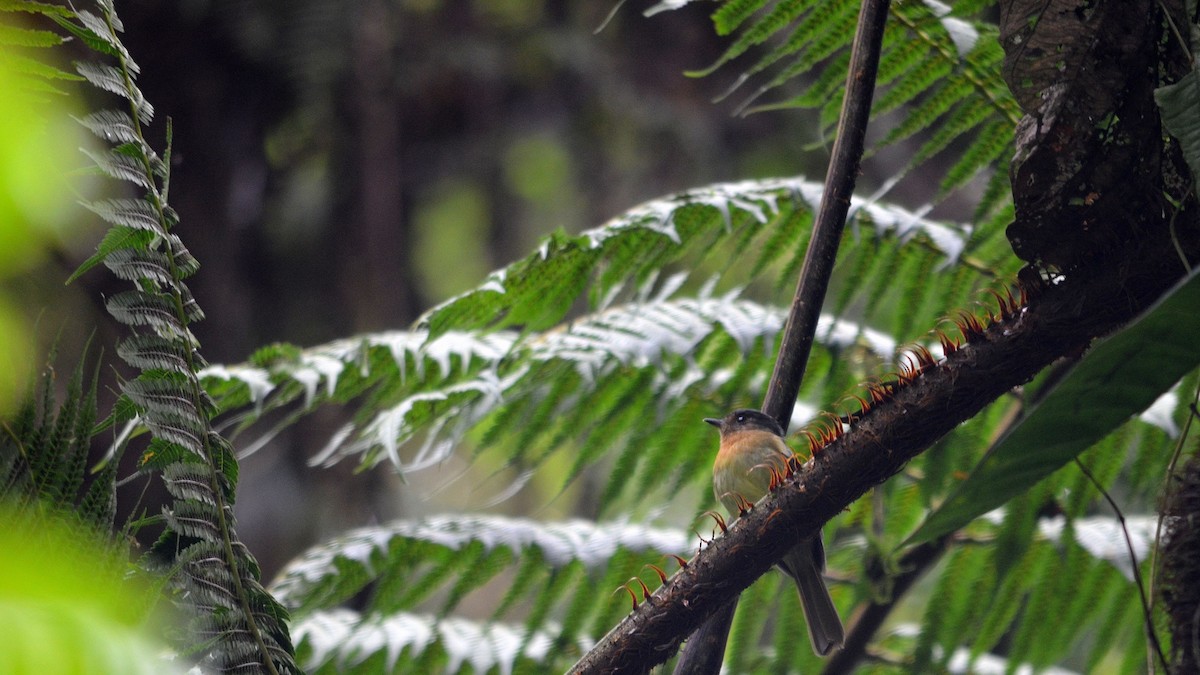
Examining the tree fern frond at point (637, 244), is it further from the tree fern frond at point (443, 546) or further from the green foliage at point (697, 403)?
the tree fern frond at point (443, 546)

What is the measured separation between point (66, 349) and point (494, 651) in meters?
1.58

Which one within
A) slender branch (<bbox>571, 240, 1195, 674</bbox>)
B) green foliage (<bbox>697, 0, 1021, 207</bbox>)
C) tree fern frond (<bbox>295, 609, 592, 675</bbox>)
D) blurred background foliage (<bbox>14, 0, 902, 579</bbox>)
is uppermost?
blurred background foliage (<bbox>14, 0, 902, 579</bbox>)

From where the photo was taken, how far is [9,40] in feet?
3.36

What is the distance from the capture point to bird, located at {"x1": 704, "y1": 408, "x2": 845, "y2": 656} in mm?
2125

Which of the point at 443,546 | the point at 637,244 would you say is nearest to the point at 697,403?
the point at 637,244

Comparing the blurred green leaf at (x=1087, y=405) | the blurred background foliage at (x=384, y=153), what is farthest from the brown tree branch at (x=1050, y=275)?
the blurred background foliage at (x=384, y=153)

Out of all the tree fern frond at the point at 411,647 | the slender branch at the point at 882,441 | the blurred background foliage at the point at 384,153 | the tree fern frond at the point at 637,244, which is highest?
the blurred background foliage at the point at 384,153

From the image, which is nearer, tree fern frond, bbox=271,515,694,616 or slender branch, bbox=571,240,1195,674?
slender branch, bbox=571,240,1195,674

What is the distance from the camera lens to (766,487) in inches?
89.1

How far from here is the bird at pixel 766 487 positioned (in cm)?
212

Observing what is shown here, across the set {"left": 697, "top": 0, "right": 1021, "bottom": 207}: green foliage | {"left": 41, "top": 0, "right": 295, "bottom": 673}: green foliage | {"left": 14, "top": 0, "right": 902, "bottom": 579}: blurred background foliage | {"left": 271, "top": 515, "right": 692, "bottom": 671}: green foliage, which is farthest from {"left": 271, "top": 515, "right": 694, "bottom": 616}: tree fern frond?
{"left": 14, "top": 0, "right": 902, "bottom": 579}: blurred background foliage

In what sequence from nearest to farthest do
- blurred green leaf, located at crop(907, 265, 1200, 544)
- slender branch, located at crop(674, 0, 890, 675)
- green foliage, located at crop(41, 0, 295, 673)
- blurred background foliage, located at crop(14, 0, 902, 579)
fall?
blurred green leaf, located at crop(907, 265, 1200, 544) < green foliage, located at crop(41, 0, 295, 673) < slender branch, located at crop(674, 0, 890, 675) < blurred background foliage, located at crop(14, 0, 902, 579)

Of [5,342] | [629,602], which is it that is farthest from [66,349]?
[5,342]

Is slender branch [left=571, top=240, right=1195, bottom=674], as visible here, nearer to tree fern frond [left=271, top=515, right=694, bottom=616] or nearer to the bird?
the bird
